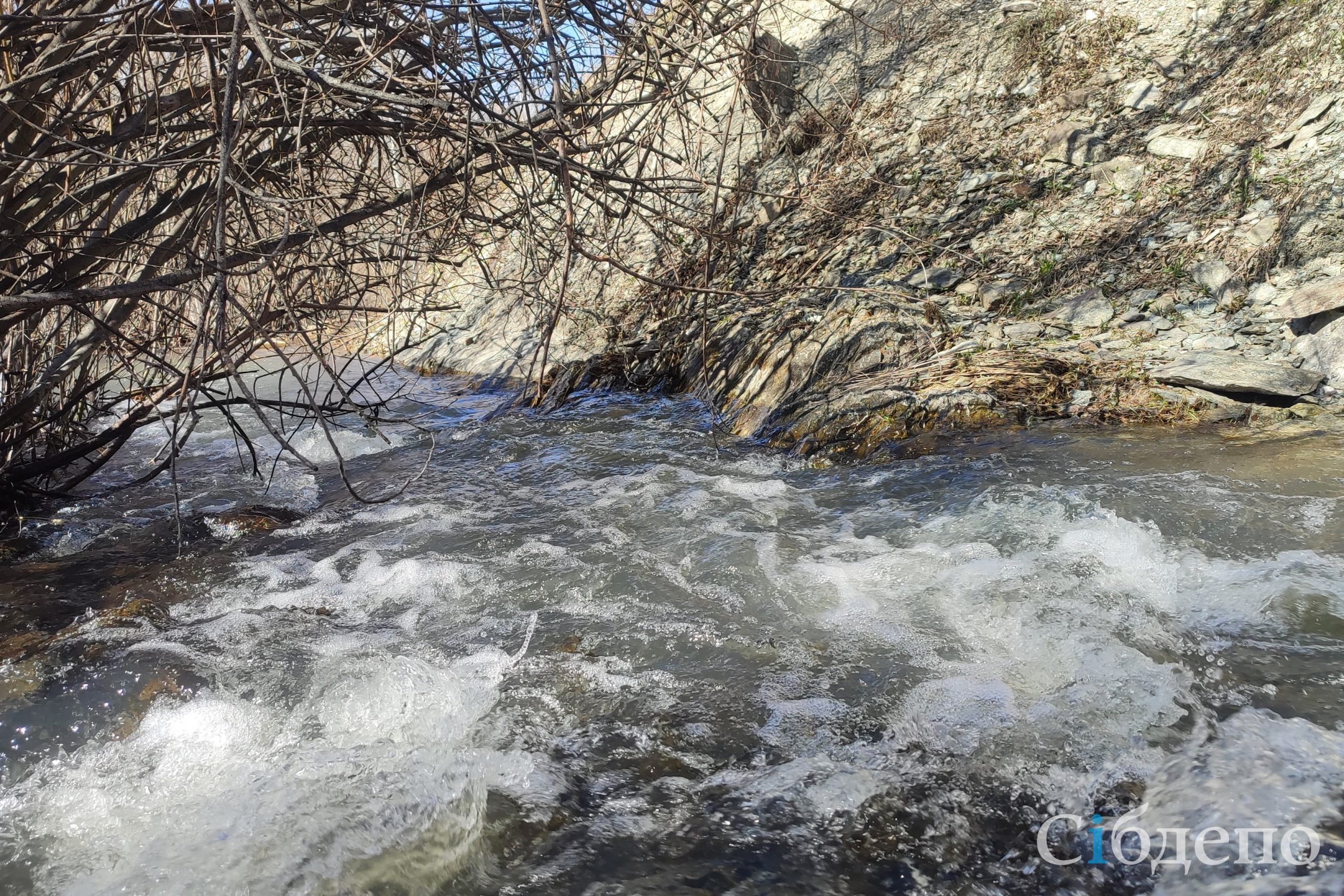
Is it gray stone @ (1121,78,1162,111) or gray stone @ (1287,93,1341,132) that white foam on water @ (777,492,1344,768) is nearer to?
gray stone @ (1287,93,1341,132)

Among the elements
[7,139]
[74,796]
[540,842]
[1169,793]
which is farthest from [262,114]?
[1169,793]

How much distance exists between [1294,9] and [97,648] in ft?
25.3

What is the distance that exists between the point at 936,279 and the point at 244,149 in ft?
13.2

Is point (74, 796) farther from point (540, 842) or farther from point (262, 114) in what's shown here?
point (262, 114)

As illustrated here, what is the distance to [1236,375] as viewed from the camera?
4246 mm

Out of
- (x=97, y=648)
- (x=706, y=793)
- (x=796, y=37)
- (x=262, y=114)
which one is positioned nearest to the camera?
(x=706, y=793)

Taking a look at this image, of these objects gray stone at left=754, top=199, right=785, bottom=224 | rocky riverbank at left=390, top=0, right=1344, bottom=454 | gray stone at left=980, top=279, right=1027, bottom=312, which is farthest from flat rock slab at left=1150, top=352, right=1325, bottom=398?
gray stone at left=754, top=199, right=785, bottom=224

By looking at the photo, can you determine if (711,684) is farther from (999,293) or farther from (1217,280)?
(1217,280)

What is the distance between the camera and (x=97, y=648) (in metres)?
2.92

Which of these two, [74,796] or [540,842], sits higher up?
[74,796]

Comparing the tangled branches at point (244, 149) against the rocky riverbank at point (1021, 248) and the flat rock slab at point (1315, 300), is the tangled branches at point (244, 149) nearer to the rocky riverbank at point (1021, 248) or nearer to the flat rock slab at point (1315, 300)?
the rocky riverbank at point (1021, 248)

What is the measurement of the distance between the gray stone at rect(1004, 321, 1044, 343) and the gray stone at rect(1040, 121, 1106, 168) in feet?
5.49

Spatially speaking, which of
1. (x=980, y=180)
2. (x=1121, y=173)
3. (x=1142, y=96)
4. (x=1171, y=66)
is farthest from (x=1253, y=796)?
(x=1171, y=66)

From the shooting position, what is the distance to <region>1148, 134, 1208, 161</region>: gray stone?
5.66 m
